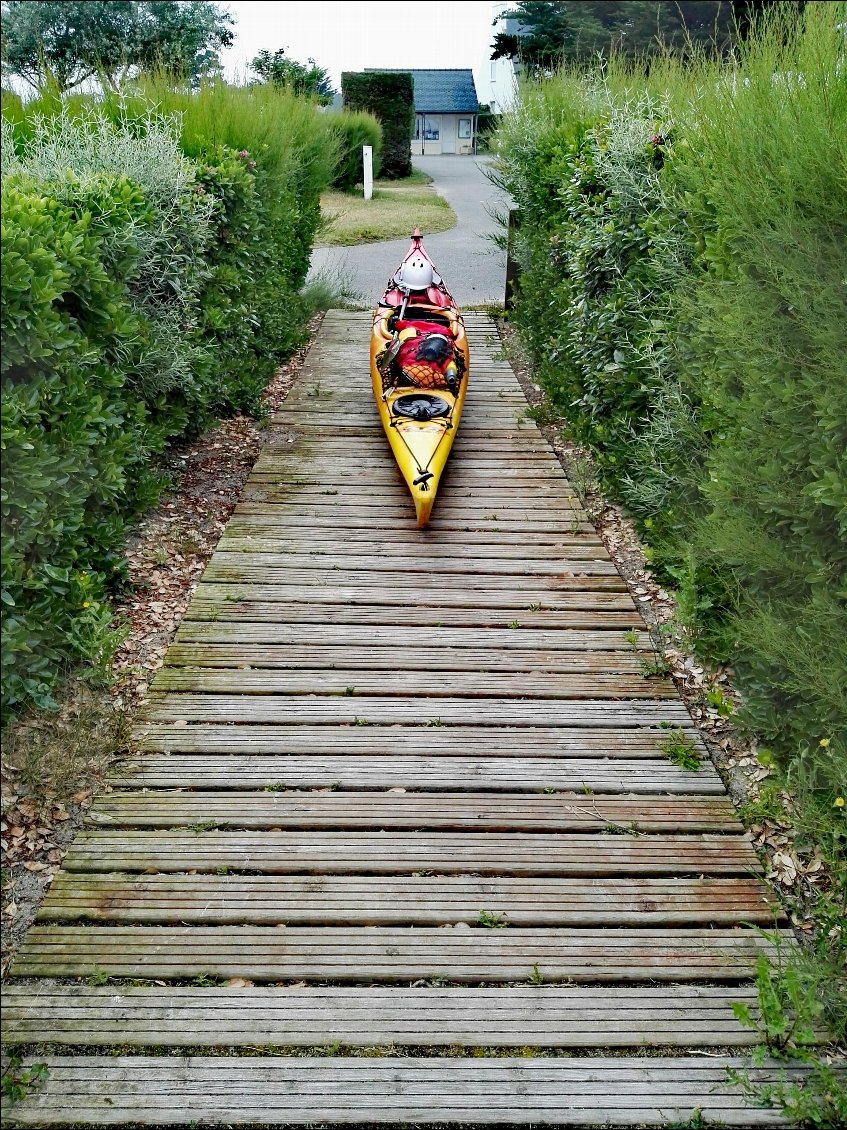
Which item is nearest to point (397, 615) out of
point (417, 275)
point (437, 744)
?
point (437, 744)

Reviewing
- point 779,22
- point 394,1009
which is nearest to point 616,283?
point 779,22

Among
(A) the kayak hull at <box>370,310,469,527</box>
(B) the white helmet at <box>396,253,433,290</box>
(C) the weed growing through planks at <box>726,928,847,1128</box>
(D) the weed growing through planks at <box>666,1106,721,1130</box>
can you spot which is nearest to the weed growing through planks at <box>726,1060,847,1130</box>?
(C) the weed growing through planks at <box>726,928,847,1128</box>

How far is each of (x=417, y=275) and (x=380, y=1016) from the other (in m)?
6.54

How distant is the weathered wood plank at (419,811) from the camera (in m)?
3.53

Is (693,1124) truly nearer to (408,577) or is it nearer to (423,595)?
(423,595)

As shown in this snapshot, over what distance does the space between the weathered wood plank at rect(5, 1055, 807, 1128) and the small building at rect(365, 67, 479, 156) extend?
5598 centimetres

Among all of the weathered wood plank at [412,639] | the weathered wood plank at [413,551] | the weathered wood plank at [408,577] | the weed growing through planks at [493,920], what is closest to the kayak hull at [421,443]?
the weathered wood plank at [413,551]

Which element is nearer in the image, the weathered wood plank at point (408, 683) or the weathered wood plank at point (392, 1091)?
the weathered wood plank at point (392, 1091)

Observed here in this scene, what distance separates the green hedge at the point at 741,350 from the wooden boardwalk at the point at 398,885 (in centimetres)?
62

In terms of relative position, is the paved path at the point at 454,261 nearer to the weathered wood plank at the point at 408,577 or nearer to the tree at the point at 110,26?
the weathered wood plank at the point at 408,577

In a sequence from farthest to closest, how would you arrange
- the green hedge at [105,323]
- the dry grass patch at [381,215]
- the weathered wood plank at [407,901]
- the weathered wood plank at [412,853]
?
the dry grass patch at [381,215]
the green hedge at [105,323]
the weathered wood plank at [412,853]
the weathered wood plank at [407,901]

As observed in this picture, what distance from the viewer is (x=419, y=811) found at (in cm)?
360

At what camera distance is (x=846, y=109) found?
3.09 meters

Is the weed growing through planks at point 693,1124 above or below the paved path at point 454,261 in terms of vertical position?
below
